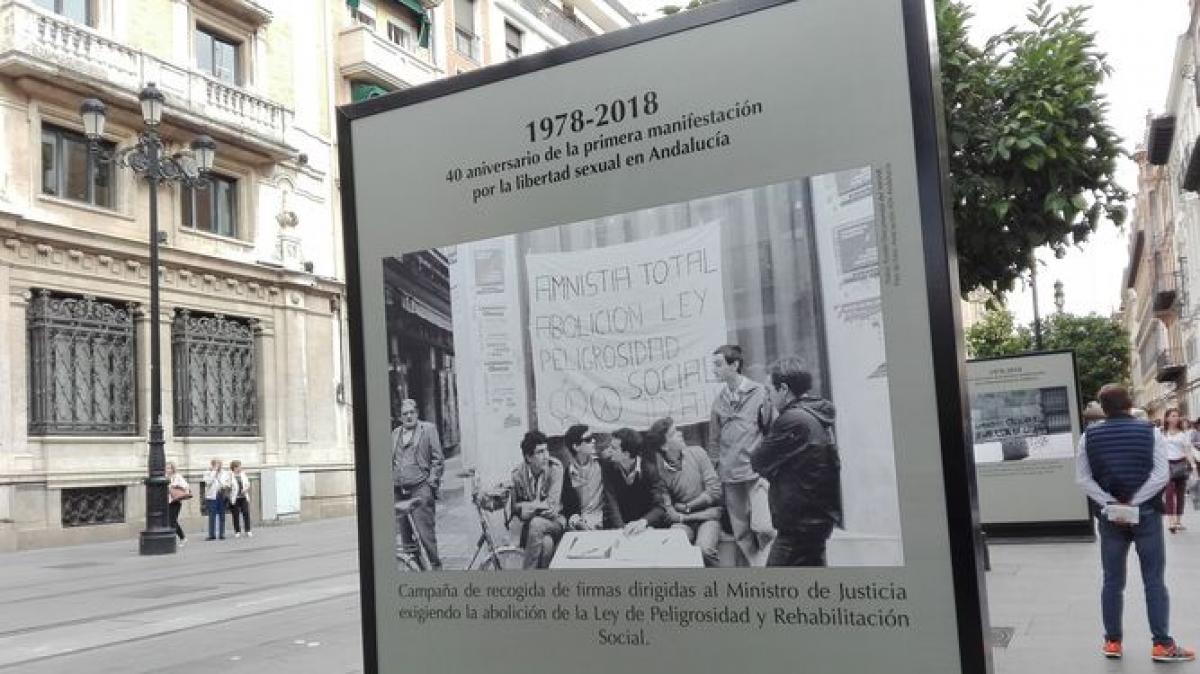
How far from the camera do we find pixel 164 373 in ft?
71.3

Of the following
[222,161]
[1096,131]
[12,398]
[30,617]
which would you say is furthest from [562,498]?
[222,161]

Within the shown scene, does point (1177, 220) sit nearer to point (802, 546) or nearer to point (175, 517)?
point (175, 517)

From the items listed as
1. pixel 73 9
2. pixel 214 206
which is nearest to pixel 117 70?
pixel 73 9

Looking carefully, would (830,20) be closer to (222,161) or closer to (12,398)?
(12,398)

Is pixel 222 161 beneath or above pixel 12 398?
above

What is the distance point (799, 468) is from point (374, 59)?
2799cm

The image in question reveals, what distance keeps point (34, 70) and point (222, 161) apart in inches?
217

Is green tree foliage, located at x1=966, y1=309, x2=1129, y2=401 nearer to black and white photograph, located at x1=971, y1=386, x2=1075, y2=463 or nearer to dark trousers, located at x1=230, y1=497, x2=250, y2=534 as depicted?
black and white photograph, located at x1=971, y1=386, x2=1075, y2=463

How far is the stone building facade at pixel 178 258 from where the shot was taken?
19047 mm

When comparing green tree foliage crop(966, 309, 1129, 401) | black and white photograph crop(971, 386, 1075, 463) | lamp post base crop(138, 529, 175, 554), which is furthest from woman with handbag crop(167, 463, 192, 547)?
green tree foliage crop(966, 309, 1129, 401)

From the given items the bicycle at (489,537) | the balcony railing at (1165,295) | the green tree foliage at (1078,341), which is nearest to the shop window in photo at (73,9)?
the bicycle at (489,537)

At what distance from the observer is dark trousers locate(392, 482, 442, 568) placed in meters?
2.90

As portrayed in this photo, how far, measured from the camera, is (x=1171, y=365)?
59250mm

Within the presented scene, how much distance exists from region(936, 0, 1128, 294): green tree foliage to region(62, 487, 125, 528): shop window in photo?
16770 millimetres
